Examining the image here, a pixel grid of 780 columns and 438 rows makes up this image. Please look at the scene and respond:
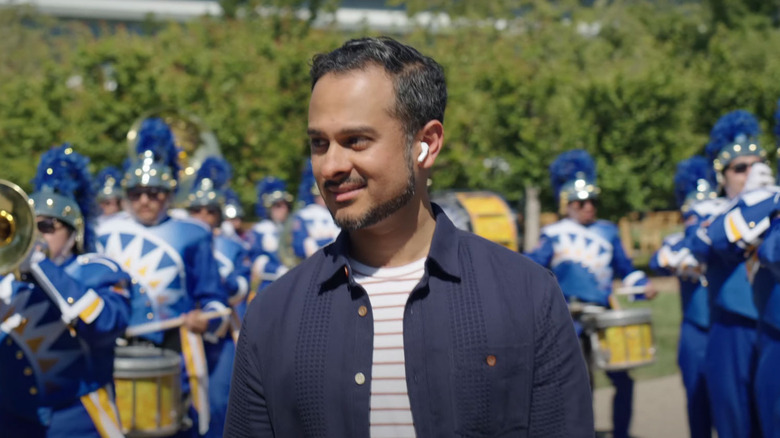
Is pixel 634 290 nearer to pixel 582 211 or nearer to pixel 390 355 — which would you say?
pixel 582 211

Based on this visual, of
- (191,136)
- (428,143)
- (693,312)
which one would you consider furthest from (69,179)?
(191,136)

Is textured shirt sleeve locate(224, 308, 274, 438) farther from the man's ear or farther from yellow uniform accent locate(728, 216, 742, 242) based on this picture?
yellow uniform accent locate(728, 216, 742, 242)

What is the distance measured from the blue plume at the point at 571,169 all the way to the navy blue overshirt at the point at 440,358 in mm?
6911

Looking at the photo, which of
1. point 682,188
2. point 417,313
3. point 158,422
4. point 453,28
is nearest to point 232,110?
point 453,28

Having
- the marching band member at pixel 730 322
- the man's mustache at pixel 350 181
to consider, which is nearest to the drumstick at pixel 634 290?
the marching band member at pixel 730 322

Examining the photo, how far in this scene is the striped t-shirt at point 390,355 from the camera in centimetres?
261

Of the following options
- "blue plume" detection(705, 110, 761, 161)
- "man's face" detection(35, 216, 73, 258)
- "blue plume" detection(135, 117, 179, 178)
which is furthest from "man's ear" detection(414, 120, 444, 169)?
"blue plume" detection(135, 117, 179, 178)

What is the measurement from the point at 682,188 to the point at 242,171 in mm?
12669

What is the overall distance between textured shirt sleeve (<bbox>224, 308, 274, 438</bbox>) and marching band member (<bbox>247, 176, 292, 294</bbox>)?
9154mm

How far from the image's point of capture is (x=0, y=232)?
190 inches

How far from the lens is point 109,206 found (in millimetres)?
11711

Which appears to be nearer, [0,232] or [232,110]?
[0,232]

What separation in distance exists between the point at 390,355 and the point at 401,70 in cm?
67

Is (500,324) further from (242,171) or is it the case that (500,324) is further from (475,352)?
(242,171)
